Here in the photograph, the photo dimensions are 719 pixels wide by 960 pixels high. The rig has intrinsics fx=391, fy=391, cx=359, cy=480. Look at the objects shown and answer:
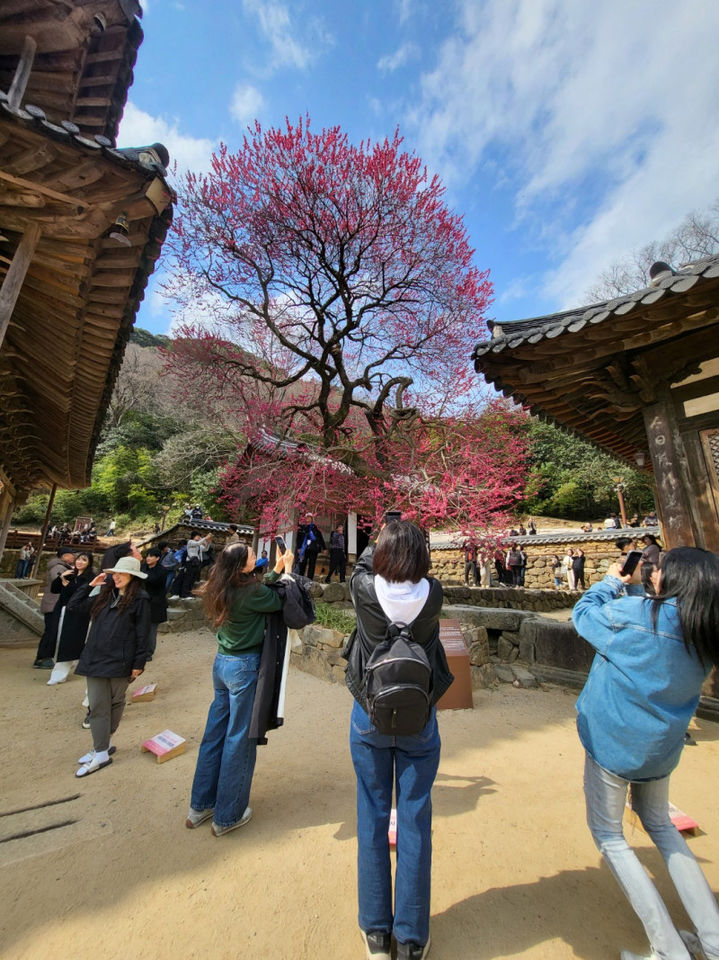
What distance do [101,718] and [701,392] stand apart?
246 inches

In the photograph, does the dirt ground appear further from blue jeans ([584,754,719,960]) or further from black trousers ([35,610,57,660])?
black trousers ([35,610,57,660])

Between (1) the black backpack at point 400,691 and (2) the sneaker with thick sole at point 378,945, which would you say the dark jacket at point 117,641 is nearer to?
(2) the sneaker with thick sole at point 378,945

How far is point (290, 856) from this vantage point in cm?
223

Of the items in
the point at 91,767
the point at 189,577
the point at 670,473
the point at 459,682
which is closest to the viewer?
the point at 91,767

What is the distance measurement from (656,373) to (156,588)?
674 cm

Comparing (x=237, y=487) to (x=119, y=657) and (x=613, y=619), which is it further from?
(x=613, y=619)

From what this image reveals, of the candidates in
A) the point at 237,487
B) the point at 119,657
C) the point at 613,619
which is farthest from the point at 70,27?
the point at 237,487

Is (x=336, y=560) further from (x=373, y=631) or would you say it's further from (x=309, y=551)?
(x=373, y=631)

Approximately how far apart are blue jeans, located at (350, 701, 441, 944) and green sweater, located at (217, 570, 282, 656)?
105cm

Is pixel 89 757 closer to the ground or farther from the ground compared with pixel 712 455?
closer to the ground

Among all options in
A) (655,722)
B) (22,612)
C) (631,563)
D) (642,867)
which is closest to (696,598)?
(631,563)

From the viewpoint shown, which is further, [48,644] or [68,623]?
[48,644]

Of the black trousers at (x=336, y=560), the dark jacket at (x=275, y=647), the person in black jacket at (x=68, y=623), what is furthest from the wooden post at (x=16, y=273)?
the black trousers at (x=336, y=560)

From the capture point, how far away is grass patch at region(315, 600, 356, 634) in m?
6.26
